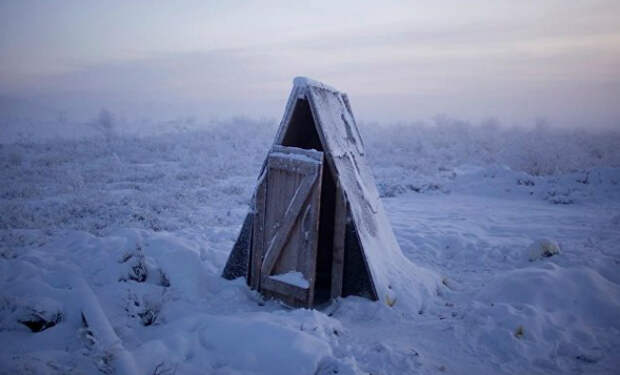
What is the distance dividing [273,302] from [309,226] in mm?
1212

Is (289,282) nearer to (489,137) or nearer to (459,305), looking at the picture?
(459,305)

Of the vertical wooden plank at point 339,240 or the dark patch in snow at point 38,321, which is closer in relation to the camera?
the dark patch in snow at point 38,321

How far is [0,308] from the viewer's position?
3.71 m

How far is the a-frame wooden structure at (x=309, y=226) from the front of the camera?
446 centimetres

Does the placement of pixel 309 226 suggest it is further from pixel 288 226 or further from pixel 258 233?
pixel 258 233

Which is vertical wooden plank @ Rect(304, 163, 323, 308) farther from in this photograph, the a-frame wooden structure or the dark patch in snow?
the dark patch in snow

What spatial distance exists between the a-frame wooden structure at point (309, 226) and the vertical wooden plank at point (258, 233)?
0.04 ft

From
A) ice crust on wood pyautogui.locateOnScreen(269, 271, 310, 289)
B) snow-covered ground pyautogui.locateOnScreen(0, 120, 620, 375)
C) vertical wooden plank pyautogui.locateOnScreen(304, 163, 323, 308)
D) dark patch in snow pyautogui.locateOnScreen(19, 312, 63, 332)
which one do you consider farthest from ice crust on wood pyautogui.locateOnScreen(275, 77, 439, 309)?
dark patch in snow pyautogui.locateOnScreen(19, 312, 63, 332)

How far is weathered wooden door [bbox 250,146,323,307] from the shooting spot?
14.4ft

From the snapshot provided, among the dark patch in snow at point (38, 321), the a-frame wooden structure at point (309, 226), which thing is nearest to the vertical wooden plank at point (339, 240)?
the a-frame wooden structure at point (309, 226)

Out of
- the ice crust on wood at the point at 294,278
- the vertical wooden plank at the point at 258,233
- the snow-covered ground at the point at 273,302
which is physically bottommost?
the snow-covered ground at the point at 273,302

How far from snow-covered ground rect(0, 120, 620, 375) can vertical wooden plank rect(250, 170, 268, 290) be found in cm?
24

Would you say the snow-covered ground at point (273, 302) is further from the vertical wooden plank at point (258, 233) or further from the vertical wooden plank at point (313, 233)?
the vertical wooden plank at point (313, 233)

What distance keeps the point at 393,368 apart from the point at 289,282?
1685 millimetres
